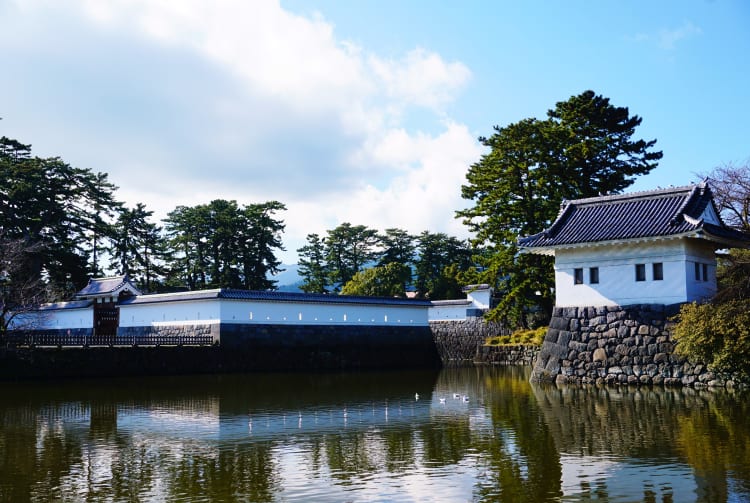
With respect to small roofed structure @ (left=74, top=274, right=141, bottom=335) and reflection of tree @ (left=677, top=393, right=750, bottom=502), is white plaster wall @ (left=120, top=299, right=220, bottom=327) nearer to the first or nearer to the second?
small roofed structure @ (left=74, top=274, right=141, bottom=335)

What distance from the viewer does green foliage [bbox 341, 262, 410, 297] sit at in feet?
174

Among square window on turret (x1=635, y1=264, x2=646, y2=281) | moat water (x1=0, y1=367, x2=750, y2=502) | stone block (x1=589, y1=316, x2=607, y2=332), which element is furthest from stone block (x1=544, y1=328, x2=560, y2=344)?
moat water (x1=0, y1=367, x2=750, y2=502)

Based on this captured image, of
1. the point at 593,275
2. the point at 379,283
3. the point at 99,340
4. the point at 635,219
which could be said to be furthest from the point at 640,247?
the point at 379,283

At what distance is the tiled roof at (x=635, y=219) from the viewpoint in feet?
74.1

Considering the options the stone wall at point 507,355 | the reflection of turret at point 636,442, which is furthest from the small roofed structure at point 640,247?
the stone wall at point 507,355

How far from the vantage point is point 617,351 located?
2344 centimetres

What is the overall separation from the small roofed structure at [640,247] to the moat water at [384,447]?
368 cm

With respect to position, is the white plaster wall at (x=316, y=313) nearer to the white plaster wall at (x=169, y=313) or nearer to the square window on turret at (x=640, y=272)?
the white plaster wall at (x=169, y=313)

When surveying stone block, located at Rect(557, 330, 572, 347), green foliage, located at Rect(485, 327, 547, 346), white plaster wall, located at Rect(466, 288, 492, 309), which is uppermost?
white plaster wall, located at Rect(466, 288, 492, 309)

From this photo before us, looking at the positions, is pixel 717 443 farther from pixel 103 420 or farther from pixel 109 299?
pixel 109 299

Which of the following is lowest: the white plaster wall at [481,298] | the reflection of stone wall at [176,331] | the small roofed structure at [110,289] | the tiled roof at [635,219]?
the reflection of stone wall at [176,331]

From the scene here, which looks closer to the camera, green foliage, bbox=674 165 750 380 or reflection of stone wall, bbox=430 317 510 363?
green foliage, bbox=674 165 750 380

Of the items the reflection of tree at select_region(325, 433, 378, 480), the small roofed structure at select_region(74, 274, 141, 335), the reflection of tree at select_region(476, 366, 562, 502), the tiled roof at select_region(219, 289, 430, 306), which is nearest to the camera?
the reflection of tree at select_region(476, 366, 562, 502)

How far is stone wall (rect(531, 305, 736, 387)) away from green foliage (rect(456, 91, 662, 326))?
752 centimetres
